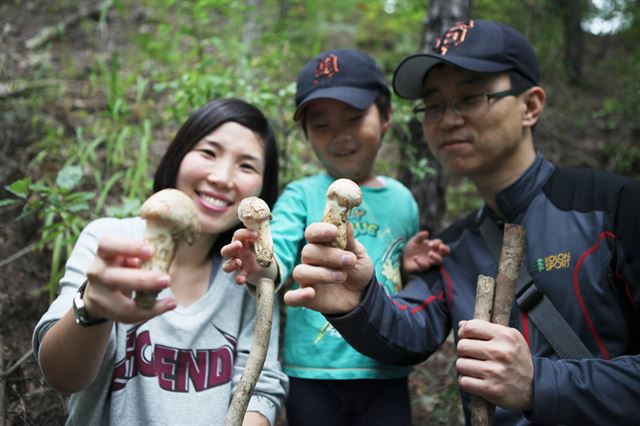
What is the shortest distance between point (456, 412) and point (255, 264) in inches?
80.7

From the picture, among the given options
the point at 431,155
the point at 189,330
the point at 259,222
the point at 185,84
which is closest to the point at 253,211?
the point at 259,222

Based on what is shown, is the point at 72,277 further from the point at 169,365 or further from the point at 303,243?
the point at 303,243

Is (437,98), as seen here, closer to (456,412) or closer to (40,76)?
(456,412)

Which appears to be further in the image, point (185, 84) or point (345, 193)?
point (185, 84)

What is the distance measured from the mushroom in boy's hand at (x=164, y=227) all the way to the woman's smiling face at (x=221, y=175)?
76 cm

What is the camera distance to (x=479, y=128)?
222 cm

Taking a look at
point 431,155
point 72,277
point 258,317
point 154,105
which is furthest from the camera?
point 154,105

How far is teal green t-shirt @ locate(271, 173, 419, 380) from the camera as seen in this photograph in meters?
2.28

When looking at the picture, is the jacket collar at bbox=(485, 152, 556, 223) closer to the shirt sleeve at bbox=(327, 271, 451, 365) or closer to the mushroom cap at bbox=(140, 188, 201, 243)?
the shirt sleeve at bbox=(327, 271, 451, 365)

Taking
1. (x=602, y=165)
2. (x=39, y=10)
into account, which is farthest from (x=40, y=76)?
(x=602, y=165)

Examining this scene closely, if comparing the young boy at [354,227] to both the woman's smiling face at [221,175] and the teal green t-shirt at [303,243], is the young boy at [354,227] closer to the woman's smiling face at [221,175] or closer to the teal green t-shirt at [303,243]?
the teal green t-shirt at [303,243]

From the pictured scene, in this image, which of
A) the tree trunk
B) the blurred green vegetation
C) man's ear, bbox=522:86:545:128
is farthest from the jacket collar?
the tree trunk

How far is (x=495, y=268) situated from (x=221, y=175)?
57.1 inches

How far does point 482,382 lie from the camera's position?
1.68 meters
